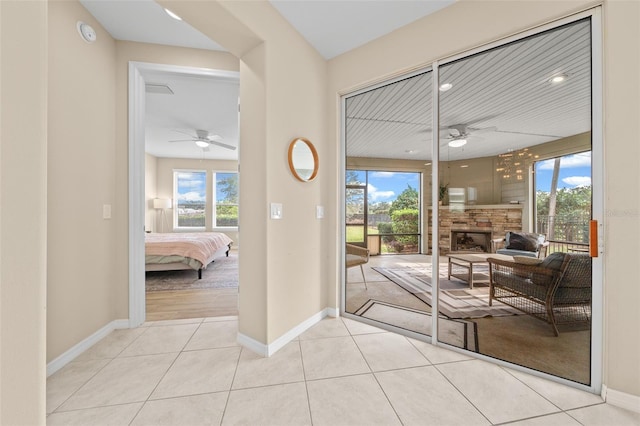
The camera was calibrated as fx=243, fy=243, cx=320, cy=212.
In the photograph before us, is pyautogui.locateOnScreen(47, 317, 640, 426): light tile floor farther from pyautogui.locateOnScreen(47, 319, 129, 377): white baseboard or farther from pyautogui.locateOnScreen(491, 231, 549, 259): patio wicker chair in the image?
pyautogui.locateOnScreen(491, 231, 549, 259): patio wicker chair

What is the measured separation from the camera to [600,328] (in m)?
1.50

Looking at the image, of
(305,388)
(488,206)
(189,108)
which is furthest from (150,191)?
(488,206)

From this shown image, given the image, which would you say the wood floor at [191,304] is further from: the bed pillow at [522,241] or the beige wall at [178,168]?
the beige wall at [178,168]

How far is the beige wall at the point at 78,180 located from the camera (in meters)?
1.77

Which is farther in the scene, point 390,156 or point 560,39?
point 390,156

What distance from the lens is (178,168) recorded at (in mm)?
7211

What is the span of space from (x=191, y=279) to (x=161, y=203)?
3.90 m

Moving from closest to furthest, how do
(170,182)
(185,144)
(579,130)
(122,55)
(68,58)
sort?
1. (579,130)
2. (68,58)
3. (122,55)
4. (185,144)
5. (170,182)

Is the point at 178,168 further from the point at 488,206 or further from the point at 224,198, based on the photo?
the point at 488,206

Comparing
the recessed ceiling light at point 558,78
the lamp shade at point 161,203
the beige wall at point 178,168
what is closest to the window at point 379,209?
the recessed ceiling light at point 558,78

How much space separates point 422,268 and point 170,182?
740cm

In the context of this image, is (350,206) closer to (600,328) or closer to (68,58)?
(600,328)

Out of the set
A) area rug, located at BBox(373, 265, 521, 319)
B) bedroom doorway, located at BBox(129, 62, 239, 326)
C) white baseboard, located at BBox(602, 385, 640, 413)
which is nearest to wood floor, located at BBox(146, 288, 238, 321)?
bedroom doorway, located at BBox(129, 62, 239, 326)

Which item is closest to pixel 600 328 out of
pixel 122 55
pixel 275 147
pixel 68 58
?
pixel 275 147
